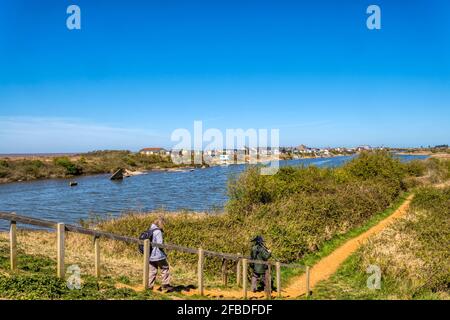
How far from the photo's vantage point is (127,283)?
34.8 feet

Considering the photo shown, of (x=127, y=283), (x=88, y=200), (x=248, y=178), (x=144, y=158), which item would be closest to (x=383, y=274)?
(x=127, y=283)

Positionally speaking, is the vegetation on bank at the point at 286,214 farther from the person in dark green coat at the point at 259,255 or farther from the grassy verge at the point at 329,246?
the person in dark green coat at the point at 259,255

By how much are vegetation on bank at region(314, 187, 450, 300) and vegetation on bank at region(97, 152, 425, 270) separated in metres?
3.01

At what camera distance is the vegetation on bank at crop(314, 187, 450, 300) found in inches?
502

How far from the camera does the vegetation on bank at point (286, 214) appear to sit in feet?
59.9

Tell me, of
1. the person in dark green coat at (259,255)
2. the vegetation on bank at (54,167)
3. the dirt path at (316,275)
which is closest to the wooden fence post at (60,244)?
the dirt path at (316,275)

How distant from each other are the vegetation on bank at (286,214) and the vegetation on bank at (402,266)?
119 inches

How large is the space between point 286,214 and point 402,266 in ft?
28.7

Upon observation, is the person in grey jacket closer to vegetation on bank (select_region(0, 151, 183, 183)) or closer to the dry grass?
the dry grass

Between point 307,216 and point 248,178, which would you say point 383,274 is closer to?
point 307,216

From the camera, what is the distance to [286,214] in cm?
2277

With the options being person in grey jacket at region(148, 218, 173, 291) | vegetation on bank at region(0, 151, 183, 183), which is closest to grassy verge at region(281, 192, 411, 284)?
person in grey jacket at region(148, 218, 173, 291)
